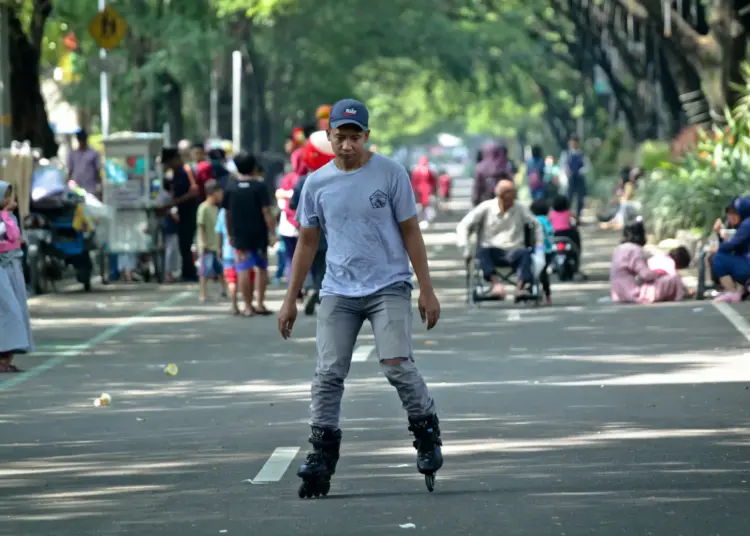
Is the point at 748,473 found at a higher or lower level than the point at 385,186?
lower

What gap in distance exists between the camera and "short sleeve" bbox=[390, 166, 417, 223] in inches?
368

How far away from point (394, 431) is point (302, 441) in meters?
0.62

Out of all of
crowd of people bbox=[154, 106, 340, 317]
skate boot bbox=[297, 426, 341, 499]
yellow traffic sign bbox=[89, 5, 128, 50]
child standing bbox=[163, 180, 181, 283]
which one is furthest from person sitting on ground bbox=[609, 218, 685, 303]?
skate boot bbox=[297, 426, 341, 499]

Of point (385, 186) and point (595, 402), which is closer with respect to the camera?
point (385, 186)

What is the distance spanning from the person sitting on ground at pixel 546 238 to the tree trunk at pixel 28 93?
10.5m

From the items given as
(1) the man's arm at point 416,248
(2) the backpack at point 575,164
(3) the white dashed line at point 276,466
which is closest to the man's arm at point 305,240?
(1) the man's arm at point 416,248

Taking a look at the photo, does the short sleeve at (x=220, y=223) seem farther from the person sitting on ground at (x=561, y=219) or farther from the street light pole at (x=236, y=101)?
the street light pole at (x=236, y=101)

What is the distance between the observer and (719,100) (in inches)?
1319

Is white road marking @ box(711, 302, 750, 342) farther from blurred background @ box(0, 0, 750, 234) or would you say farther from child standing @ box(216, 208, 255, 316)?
blurred background @ box(0, 0, 750, 234)

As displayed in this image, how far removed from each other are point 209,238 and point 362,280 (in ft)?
49.2

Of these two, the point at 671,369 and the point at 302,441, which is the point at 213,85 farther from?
the point at 302,441

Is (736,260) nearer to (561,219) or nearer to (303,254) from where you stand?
(561,219)

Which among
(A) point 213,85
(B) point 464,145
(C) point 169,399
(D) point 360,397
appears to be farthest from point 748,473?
(B) point 464,145

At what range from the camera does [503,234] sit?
22.0 meters
